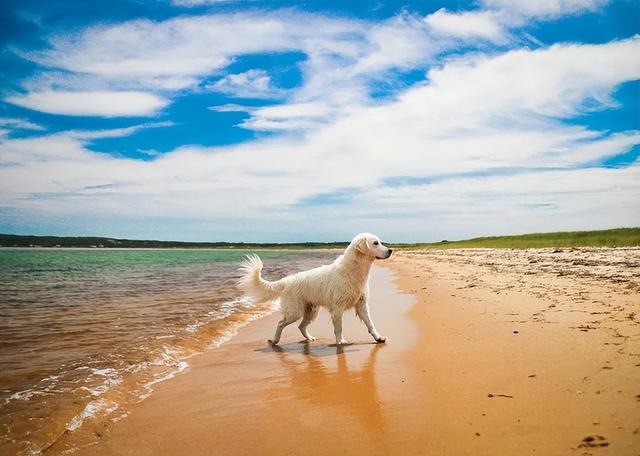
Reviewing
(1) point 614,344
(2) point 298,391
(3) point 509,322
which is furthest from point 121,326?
(1) point 614,344

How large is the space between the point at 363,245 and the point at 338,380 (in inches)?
119

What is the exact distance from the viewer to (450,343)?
6.00m

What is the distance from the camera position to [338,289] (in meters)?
7.41

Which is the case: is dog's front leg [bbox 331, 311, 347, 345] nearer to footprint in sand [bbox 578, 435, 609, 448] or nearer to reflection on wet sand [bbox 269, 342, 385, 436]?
reflection on wet sand [bbox 269, 342, 385, 436]

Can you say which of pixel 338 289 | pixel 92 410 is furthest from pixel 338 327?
pixel 92 410

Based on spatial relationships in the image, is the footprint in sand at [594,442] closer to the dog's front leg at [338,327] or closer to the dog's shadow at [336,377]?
the dog's shadow at [336,377]

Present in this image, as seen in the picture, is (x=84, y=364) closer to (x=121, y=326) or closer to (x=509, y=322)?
(x=121, y=326)

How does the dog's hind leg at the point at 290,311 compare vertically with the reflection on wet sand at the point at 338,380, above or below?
above

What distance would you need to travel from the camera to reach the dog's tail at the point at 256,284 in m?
8.40

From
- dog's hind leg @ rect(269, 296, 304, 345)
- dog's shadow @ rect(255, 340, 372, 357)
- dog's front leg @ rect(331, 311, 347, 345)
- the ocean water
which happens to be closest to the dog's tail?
dog's hind leg @ rect(269, 296, 304, 345)

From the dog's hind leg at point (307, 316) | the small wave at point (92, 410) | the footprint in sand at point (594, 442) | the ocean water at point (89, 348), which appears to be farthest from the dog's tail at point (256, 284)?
the footprint in sand at point (594, 442)

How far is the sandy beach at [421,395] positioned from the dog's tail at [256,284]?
111 centimetres

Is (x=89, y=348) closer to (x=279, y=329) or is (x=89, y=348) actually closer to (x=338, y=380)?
(x=279, y=329)

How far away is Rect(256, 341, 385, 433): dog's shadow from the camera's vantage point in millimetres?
3947
